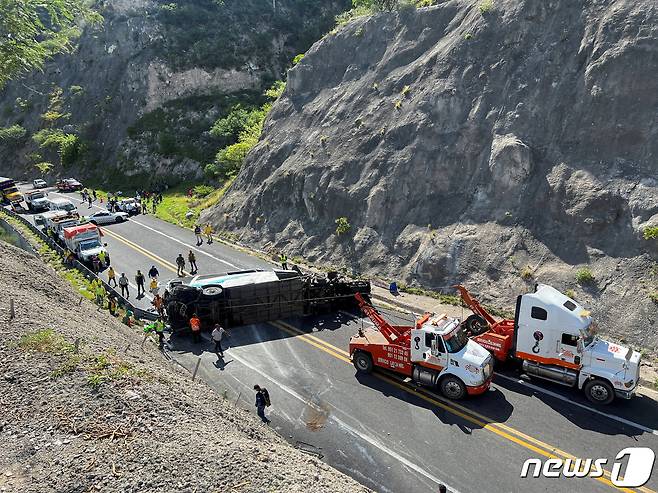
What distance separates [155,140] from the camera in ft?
192

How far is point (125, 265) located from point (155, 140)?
109 feet

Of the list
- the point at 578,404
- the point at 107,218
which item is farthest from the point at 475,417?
the point at 107,218

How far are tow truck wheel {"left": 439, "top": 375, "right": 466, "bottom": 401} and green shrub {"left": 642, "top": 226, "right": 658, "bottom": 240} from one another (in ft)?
34.4

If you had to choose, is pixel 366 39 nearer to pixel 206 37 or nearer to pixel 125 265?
pixel 125 265

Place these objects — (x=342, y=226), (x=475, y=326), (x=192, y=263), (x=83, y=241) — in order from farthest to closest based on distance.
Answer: (x=83, y=241), (x=342, y=226), (x=192, y=263), (x=475, y=326)

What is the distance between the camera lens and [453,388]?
15.1 m

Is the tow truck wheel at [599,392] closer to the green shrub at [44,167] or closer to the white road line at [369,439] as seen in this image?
the white road line at [369,439]

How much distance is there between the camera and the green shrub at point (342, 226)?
28453 millimetres

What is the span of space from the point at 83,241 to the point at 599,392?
29.5 metres

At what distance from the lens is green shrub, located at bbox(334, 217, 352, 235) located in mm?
28453

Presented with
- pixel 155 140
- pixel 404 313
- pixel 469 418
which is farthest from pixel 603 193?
pixel 155 140

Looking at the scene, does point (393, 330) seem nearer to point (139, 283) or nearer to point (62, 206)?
point (139, 283)

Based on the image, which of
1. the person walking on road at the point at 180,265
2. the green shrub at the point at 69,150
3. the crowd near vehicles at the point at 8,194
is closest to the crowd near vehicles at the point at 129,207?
the crowd near vehicles at the point at 8,194

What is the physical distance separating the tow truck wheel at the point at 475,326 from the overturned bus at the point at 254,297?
540 cm
